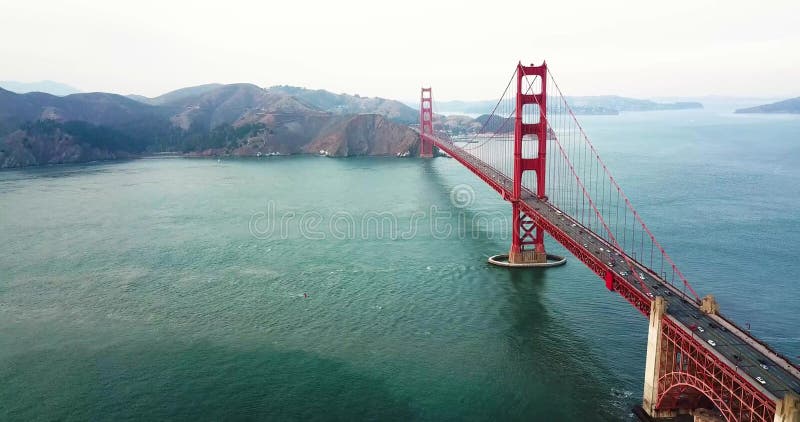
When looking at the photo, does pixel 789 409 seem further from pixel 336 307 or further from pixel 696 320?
pixel 336 307

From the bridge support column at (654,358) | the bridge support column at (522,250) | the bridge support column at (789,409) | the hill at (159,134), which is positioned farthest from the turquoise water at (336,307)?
the hill at (159,134)

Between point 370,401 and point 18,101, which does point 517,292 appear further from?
point 18,101

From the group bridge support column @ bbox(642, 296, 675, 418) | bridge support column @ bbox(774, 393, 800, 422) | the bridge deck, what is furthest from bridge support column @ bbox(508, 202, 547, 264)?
bridge support column @ bbox(774, 393, 800, 422)

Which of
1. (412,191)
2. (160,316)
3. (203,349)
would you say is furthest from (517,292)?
(412,191)

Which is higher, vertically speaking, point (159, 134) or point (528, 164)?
point (159, 134)

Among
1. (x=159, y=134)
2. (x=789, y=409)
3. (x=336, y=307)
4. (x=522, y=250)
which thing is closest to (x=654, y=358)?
(x=789, y=409)

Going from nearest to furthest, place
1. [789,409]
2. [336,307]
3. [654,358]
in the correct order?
[789,409], [654,358], [336,307]
